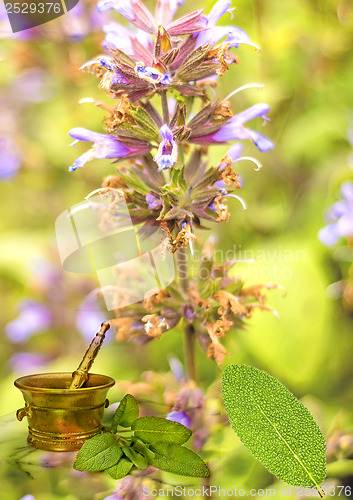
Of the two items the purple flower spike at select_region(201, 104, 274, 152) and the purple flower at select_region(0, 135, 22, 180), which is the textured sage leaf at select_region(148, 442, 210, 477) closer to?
the purple flower spike at select_region(201, 104, 274, 152)

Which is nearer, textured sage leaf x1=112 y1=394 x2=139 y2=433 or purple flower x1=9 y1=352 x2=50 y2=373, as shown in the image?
textured sage leaf x1=112 y1=394 x2=139 y2=433

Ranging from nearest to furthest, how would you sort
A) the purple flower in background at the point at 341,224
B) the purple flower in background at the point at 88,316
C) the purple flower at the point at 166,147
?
the purple flower at the point at 166,147, the purple flower in background at the point at 88,316, the purple flower in background at the point at 341,224

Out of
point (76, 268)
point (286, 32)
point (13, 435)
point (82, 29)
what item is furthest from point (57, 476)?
point (286, 32)

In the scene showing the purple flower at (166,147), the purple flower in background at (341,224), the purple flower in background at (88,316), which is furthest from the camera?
the purple flower in background at (341,224)

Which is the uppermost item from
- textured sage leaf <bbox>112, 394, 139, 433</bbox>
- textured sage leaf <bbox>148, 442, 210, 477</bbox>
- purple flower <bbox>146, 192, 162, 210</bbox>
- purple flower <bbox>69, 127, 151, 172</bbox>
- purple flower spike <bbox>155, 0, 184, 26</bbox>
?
purple flower spike <bbox>155, 0, 184, 26</bbox>

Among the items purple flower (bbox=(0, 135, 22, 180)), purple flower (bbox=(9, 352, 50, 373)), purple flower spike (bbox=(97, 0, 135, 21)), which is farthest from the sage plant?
purple flower (bbox=(0, 135, 22, 180))

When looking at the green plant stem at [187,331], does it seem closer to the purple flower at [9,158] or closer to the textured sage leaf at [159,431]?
the textured sage leaf at [159,431]

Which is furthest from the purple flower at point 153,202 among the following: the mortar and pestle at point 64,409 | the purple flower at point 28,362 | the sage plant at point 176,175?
the purple flower at point 28,362
